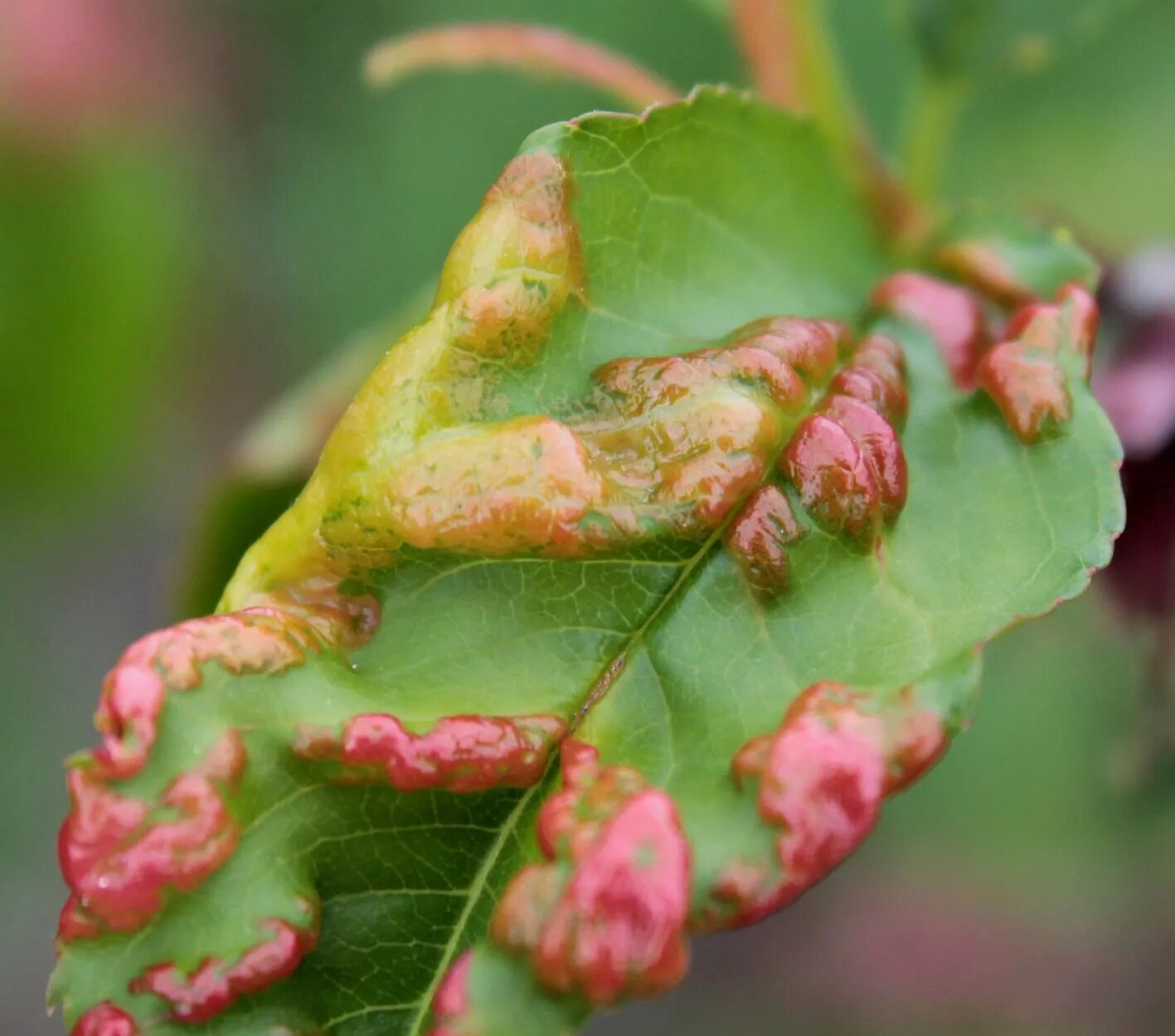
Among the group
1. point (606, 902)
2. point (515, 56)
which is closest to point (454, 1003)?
point (606, 902)

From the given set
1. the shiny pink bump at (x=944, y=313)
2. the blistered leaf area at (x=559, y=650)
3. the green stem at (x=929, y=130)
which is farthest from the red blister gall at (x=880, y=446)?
the green stem at (x=929, y=130)

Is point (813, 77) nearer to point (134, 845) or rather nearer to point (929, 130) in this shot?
point (929, 130)

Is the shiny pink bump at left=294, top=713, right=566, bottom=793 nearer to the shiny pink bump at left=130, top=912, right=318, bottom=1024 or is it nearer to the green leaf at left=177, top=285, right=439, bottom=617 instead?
the shiny pink bump at left=130, top=912, right=318, bottom=1024

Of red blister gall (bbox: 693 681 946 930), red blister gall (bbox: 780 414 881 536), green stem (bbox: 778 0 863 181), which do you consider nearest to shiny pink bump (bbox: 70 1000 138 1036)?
red blister gall (bbox: 693 681 946 930)

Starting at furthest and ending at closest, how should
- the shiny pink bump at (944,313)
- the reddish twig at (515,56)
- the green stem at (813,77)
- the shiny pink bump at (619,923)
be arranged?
1. the green stem at (813,77)
2. the reddish twig at (515,56)
3. the shiny pink bump at (944,313)
4. the shiny pink bump at (619,923)

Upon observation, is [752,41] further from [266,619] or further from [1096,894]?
[1096,894]

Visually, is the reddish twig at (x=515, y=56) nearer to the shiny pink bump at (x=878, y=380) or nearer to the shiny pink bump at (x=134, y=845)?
the shiny pink bump at (x=878, y=380)

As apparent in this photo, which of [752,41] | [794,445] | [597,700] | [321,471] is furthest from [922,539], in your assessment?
[752,41]
